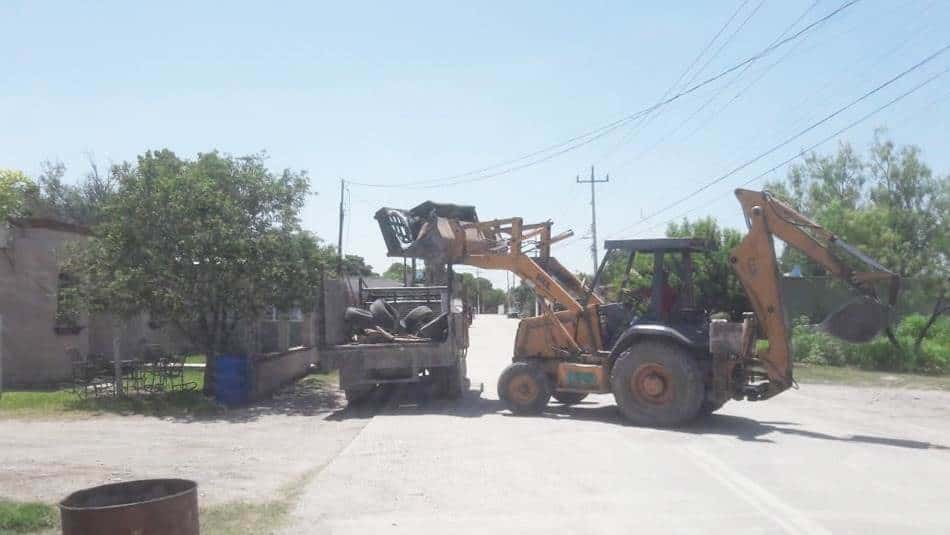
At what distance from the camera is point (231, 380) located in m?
17.0

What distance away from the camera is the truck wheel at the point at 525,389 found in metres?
15.0

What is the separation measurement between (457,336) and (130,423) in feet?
19.2

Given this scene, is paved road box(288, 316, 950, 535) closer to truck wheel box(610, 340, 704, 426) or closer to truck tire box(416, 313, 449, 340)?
truck wheel box(610, 340, 704, 426)

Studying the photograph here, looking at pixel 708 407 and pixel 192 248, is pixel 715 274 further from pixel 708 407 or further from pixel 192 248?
pixel 192 248

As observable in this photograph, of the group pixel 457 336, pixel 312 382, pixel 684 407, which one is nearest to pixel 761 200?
pixel 684 407

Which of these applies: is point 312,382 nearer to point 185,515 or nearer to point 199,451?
point 199,451

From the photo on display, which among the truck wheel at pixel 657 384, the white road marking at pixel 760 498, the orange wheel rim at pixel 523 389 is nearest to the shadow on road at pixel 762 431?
the truck wheel at pixel 657 384

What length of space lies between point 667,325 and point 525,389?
9.01 feet

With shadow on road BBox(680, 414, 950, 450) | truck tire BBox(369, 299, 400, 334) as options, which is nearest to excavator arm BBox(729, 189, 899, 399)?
shadow on road BBox(680, 414, 950, 450)

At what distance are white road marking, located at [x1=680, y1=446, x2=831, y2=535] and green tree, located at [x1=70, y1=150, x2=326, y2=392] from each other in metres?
Answer: 9.05

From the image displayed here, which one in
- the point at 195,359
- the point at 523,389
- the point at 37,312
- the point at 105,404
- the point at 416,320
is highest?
the point at 37,312

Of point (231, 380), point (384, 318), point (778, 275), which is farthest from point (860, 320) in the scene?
point (231, 380)

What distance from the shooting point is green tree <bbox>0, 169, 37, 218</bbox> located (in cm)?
3416

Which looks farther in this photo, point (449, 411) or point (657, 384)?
point (449, 411)
